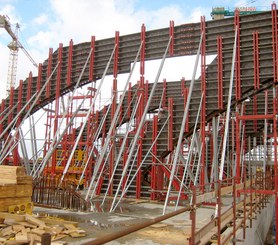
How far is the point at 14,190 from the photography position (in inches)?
372

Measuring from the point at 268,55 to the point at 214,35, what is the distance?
8.79ft

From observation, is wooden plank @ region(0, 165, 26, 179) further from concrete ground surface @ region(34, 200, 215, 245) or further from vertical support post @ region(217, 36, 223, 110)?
vertical support post @ region(217, 36, 223, 110)

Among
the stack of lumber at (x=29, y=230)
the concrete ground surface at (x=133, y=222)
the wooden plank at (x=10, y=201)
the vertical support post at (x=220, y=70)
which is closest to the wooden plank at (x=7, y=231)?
the stack of lumber at (x=29, y=230)

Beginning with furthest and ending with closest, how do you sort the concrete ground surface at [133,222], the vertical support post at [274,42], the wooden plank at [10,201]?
the vertical support post at [274,42]
the wooden plank at [10,201]
the concrete ground surface at [133,222]

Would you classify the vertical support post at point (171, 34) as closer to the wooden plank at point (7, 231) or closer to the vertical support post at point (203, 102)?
the vertical support post at point (203, 102)

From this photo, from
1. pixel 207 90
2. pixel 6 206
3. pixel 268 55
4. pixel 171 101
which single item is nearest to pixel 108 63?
pixel 171 101

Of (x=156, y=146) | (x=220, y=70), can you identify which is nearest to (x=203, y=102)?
(x=220, y=70)

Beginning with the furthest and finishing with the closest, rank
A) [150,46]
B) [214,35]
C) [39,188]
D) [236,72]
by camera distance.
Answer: [150,46] → [214,35] → [236,72] → [39,188]

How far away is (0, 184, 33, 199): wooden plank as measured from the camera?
9.09 m

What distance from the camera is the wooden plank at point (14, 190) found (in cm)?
909

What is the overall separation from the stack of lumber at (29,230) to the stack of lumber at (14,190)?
92 centimetres

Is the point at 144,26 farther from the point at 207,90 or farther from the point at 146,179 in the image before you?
the point at 146,179

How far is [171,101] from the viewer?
Answer: 1545cm

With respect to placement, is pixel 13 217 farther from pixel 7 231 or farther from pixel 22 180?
pixel 22 180
